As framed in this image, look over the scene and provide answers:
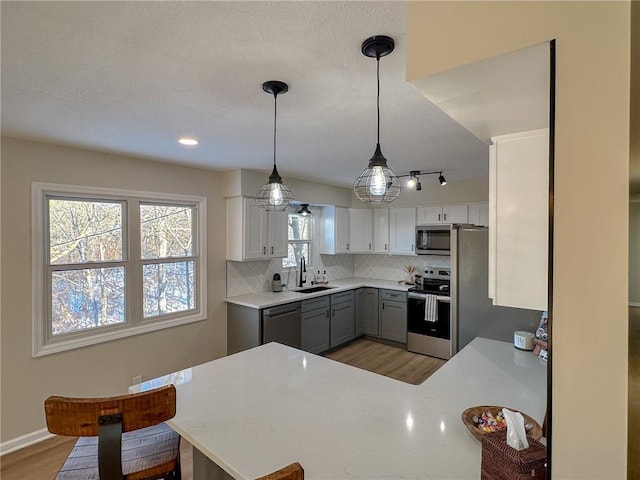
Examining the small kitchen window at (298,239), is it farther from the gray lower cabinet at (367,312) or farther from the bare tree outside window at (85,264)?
the bare tree outside window at (85,264)

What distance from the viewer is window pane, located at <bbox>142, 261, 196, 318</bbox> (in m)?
3.44

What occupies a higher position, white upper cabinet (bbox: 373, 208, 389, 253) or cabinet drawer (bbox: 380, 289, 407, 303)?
white upper cabinet (bbox: 373, 208, 389, 253)

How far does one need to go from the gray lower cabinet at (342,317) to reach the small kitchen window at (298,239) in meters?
0.85

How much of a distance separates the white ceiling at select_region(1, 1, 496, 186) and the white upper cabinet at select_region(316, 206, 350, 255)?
2.43 m

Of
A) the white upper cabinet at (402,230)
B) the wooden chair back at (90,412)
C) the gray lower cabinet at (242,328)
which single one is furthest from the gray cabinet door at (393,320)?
the wooden chair back at (90,412)

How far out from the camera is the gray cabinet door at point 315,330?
14.1ft

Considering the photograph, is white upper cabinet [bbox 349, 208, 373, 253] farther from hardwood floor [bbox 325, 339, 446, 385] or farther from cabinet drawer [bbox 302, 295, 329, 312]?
hardwood floor [bbox 325, 339, 446, 385]

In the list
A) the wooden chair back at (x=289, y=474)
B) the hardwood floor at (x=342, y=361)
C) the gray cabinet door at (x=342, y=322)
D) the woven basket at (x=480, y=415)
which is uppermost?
the wooden chair back at (x=289, y=474)

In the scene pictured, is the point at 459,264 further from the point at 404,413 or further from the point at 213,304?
the point at 213,304

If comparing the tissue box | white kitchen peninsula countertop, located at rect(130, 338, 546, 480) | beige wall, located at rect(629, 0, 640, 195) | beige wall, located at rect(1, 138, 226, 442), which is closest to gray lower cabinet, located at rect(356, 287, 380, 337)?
beige wall, located at rect(1, 138, 226, 442)

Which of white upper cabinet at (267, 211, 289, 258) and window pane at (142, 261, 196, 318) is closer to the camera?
window pane at (142, 261, 196, 318)

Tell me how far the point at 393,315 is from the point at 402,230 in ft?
4.32

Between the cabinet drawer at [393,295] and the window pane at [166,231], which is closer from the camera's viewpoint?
the window pane at [166,231]

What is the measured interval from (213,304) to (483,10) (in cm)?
379
